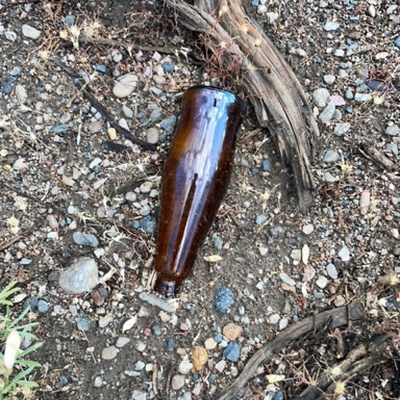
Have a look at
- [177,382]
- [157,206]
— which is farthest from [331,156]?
[177,382]

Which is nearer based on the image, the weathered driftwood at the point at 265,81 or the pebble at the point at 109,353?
the pebble at the point at 109,353

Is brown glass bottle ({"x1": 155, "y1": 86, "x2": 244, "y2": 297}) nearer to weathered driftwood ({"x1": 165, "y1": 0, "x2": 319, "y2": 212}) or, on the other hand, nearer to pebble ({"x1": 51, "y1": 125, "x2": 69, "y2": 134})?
weathered driftwood ({"x1": 165, "y1": 0, "x2": 319, "y2": 212})

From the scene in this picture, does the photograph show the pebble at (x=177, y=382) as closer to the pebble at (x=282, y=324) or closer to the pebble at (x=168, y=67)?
the pebble at (x=282, y=324)

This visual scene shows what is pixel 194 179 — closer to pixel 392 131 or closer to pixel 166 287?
pixel 166 287

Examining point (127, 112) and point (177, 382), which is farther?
point (127, 112)

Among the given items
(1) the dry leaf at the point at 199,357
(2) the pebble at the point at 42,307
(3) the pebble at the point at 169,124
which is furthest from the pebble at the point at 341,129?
(2) the pebble at the point at 42,307

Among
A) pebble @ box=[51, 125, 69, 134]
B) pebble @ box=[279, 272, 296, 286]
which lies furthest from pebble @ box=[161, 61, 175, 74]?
pebble @ box=[279, 272, 296, 286]

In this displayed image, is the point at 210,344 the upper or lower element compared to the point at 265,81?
lower
